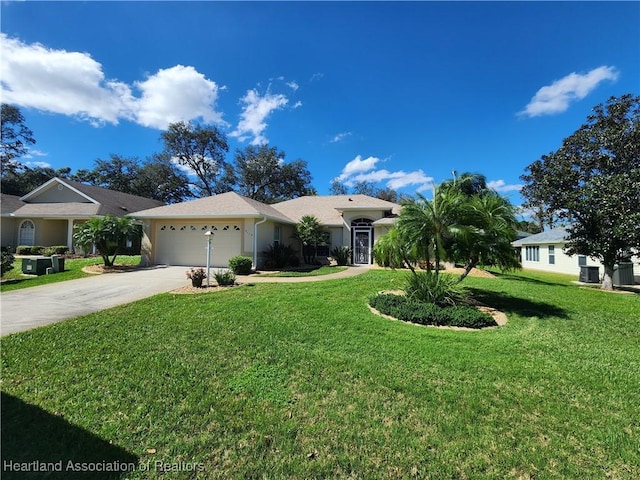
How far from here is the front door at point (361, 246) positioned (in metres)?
19.5

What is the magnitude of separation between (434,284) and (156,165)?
38.9 m

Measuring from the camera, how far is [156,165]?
121 ft

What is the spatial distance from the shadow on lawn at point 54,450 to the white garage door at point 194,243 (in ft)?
41.8

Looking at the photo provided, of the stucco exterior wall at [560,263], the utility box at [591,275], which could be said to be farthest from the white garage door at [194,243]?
the stucco exterior wall at [560,263]

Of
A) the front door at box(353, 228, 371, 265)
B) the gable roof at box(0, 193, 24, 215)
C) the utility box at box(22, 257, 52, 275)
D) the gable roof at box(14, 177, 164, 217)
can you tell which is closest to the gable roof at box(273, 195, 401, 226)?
the front door at box(353, 228, 371, 265)

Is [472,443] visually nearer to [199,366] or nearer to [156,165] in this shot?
[199,366]

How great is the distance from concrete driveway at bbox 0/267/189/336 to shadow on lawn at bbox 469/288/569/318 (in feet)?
34.7

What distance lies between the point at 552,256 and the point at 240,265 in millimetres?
26142

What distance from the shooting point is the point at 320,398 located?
11.9ft

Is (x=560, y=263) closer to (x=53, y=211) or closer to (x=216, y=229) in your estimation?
(x=216, y=229)

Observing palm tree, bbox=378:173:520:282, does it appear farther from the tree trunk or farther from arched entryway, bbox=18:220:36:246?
arched entryway, bbox=18:220:36:246

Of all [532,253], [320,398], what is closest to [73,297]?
[320,398]

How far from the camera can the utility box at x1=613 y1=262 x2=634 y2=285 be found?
1662cm

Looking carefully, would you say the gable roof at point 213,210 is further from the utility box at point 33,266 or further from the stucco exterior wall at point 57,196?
the stucco exterior wall at point 57,196
